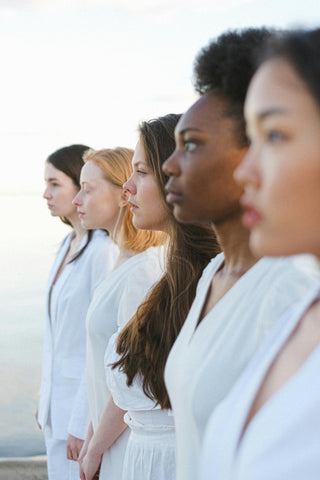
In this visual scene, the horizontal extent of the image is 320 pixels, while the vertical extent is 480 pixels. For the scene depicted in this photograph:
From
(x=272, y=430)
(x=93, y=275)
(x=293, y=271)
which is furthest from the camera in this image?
(x=93, y=275)

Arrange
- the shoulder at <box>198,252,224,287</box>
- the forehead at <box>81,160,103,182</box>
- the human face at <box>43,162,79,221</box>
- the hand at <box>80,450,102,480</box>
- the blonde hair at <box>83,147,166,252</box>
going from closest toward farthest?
1. the shoulder at <box>198,252,224,287</box>
2. the hand at <box>80,450,102,480</box>
3. the blonde hair at <box>83,147,166,252</box>
4. the forehead at <box>81,160,103,182</box>
5. the human face at <box>43,162,79,221</box>

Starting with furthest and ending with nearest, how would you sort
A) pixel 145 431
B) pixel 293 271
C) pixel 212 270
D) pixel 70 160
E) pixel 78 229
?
pixel 70 160, pixel 78 229, pixel 145 431, pixel 212 270, pixel 293 271

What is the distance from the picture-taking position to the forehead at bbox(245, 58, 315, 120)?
0.85 metres

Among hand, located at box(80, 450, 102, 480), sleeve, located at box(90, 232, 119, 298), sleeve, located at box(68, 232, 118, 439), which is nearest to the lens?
hand, located at box(80, 450, 102, 480)

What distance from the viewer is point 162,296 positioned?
2.05 m

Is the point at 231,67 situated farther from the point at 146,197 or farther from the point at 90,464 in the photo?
the point at 90,464

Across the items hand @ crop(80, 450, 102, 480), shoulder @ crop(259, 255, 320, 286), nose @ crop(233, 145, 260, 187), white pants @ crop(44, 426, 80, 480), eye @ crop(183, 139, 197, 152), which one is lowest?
white pants @ crop(44, 426, 80, 480)

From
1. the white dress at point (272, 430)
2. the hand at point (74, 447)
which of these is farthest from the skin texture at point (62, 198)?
the white dress at point (272, 430)

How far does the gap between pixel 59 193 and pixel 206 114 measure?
264cm

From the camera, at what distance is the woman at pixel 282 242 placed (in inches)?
32.7

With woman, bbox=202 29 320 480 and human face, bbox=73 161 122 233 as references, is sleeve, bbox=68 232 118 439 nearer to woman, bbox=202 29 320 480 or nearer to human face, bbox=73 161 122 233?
human face, bbox=73 161 122 233

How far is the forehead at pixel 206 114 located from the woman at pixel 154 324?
679 millimetres

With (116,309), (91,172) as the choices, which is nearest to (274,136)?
(116,309)

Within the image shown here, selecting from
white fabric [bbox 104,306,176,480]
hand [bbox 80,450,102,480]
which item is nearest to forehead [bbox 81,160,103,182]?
white fabric [bbox 104,306,176,480]
